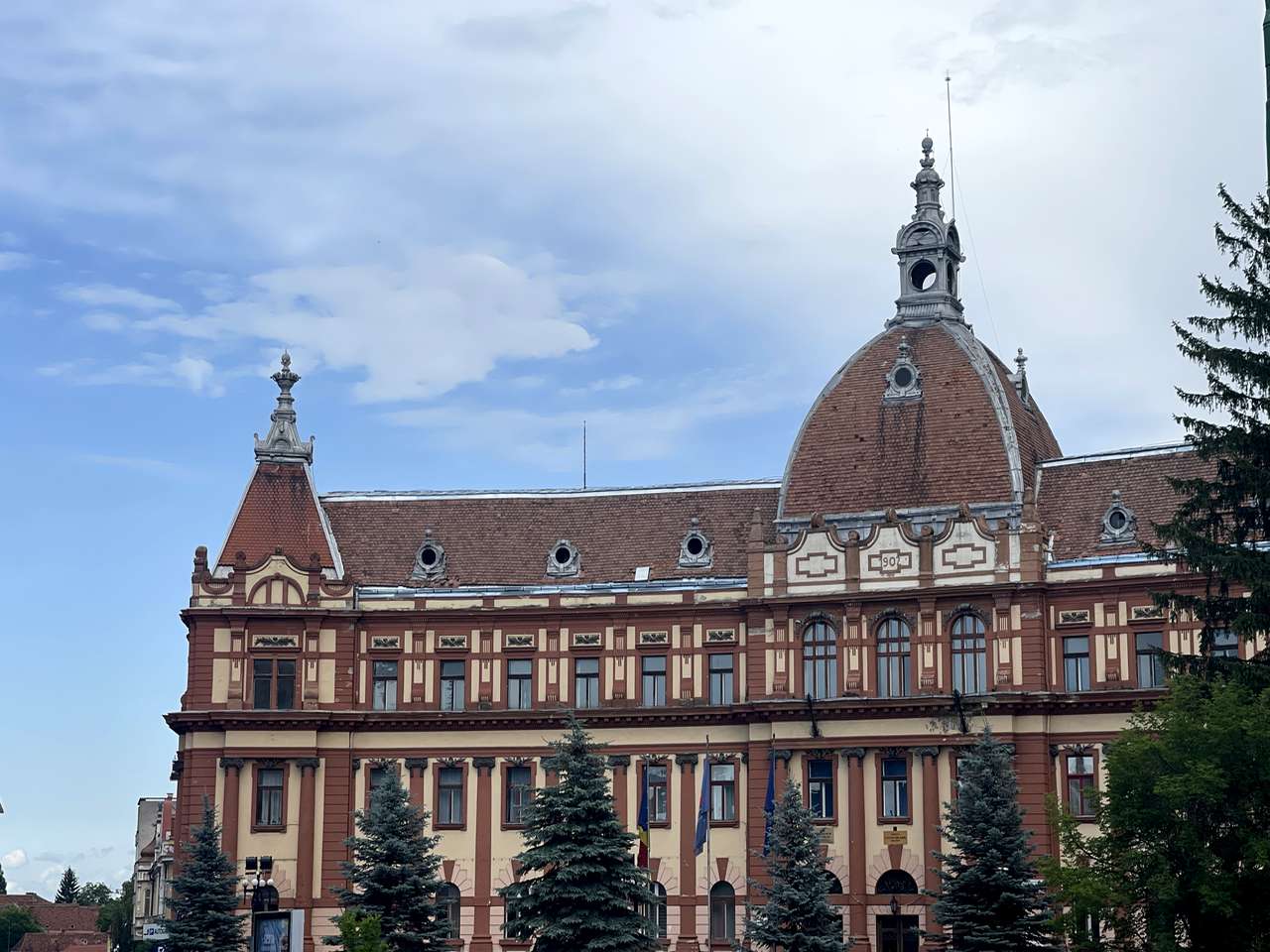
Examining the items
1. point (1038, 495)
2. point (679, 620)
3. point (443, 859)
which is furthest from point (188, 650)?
point (1038, 495)

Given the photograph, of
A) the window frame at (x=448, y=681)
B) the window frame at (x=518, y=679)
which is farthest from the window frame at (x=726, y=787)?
the window frame at (x=448, y=681)

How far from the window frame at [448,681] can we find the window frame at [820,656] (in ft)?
39.5

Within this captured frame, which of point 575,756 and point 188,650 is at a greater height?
point 188,650

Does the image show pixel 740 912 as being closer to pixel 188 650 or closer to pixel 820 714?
pixel 820 714

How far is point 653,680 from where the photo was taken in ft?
243

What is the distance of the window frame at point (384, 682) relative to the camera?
75000 mm

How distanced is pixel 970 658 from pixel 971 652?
0.76ft

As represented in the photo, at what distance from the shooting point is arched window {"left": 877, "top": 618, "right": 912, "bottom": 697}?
70.7 m

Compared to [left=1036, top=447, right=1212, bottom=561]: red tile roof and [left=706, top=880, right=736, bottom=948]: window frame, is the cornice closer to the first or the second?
[left=706, top=880, right=736, bottom=948]: window frame

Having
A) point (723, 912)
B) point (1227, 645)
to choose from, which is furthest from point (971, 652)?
point (723, 912)

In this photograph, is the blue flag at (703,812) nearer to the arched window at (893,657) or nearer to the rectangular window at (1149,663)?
the arched window at (893,657)

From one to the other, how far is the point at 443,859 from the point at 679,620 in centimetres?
1154

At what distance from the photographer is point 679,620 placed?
243 feet

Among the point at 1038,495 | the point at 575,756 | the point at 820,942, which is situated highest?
the point at 1038,495
